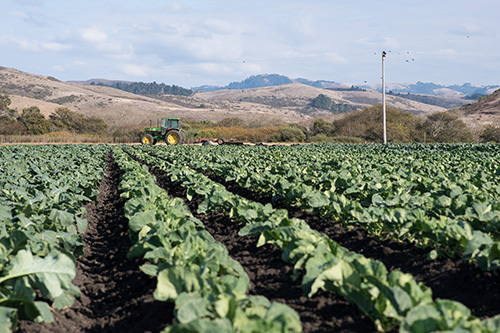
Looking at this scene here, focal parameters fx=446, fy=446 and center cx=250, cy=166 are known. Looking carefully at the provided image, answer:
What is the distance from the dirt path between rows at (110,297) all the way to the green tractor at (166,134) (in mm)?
27028

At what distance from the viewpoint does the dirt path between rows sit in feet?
11.8

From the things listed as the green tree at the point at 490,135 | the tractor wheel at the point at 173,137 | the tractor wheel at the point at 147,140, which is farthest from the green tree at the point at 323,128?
the tractor wheel at the point at 147,140

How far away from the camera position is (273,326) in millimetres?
2342

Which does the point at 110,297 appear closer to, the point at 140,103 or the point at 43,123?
the point at 43,123

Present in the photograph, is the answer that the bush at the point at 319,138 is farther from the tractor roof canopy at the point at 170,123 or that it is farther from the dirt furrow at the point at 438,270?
the dirt furrow at the point at 438,270

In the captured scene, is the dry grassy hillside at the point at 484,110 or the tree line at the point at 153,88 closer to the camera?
the dry grassy hillside at the point at 484,110

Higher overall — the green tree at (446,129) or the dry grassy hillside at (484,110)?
the dry grassy hillside at (484,110)

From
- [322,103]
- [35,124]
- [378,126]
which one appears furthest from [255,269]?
[322,103]

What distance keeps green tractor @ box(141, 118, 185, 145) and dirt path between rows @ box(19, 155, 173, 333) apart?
27.0 m

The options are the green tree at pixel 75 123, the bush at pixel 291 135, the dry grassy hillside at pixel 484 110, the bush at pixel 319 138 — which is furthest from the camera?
the dry grassy hillside at pixel 484 110

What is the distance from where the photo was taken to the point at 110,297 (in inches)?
178

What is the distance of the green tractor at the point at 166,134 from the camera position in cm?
3381

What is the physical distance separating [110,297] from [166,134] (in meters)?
30.7

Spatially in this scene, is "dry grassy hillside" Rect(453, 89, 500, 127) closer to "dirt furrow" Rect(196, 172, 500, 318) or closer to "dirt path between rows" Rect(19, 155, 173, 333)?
"dirt furrow" Rect(196, 172, 500, 318)
